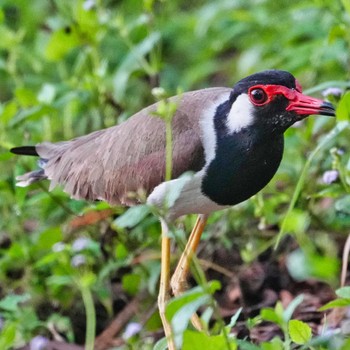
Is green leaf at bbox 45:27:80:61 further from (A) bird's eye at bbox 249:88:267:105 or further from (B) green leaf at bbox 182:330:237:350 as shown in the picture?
(B) green leaf at bbox 182:330:237:350

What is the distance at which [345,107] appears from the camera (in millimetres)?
3250

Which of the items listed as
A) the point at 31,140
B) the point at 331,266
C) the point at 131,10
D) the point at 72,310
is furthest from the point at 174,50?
the point at 331,266

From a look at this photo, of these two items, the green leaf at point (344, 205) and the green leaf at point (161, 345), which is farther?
the green leaf at point (344, 205)

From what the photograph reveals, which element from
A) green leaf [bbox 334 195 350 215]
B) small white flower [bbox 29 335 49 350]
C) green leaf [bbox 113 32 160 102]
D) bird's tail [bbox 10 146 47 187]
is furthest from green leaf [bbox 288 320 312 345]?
green leaf [bbox 113 32 160 102]

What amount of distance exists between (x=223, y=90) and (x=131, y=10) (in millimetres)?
3493

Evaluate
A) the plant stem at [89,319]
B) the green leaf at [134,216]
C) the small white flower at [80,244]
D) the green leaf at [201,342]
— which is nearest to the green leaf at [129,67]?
the small white flower at [80,244]

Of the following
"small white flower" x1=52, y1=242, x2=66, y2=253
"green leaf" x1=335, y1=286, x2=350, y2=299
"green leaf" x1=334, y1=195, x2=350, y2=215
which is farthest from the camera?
"small white flower" x1=52, y1=242, x2=66, y2=253

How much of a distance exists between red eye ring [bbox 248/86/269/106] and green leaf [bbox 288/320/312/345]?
28.0 inches

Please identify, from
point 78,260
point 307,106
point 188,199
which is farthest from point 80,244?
point 307,106

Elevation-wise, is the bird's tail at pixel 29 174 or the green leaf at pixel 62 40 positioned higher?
the green leaf at pixel 62 40

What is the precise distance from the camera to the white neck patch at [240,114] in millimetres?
3197

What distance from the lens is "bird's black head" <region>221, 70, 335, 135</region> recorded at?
315 centimetres

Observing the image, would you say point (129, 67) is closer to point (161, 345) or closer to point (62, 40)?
point (62, 40)

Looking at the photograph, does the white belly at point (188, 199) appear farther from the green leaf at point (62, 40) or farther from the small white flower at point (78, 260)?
the green leaf at point (62, 40)
